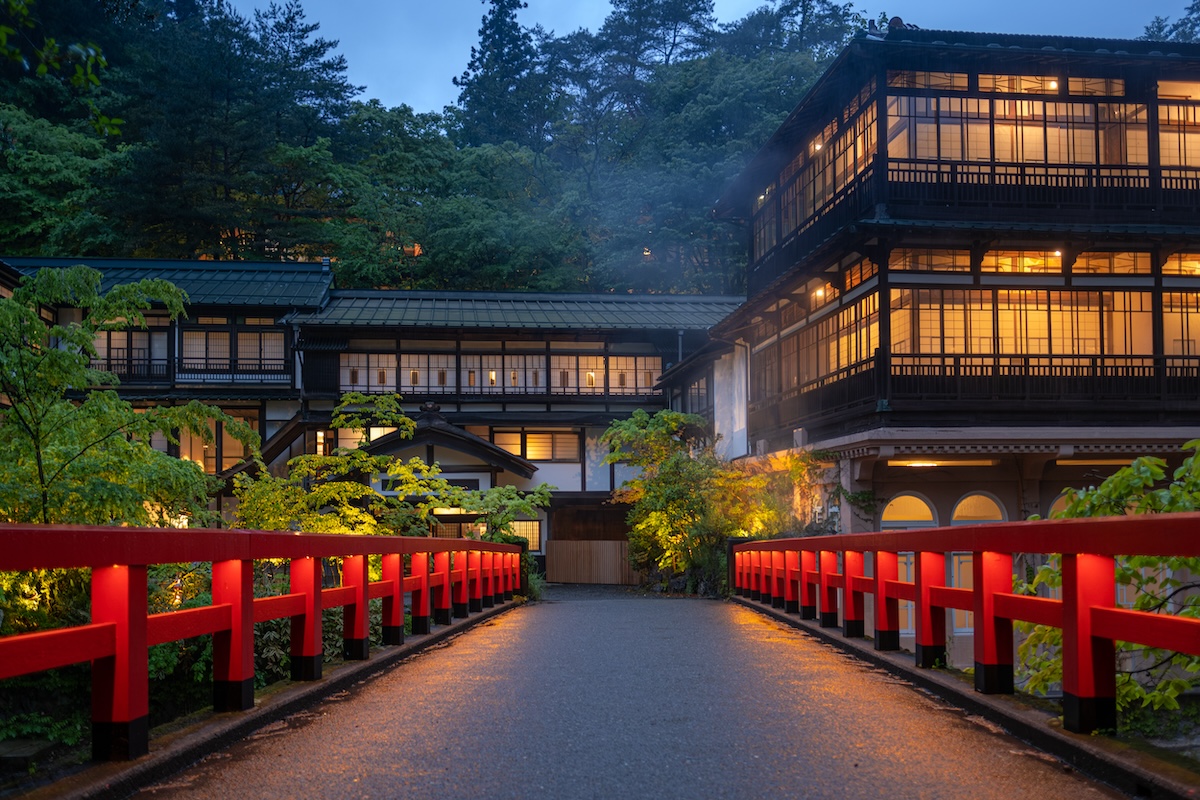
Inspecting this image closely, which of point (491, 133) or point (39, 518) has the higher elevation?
point (491, 133)

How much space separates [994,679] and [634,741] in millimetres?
2429

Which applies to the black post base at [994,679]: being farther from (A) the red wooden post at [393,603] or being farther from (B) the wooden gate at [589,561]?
(B) the wooden gate at [589,561]

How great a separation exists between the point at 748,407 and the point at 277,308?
751 inches

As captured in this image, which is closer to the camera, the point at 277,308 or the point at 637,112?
the point at 277,308

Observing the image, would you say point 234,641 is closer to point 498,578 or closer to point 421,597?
point 421,597

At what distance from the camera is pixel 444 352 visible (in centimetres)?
4266

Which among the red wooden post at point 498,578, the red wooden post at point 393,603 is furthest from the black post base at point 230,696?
the red wooden post at point 498,578

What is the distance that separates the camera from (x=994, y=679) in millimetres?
7121

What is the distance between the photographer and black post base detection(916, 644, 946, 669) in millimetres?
8531

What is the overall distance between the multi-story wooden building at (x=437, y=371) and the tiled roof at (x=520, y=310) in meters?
0.11

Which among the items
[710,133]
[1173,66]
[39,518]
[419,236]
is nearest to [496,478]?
[419,236]

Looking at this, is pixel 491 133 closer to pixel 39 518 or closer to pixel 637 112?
pixel 637 112

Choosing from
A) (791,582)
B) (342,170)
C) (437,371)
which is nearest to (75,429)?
(791,582)

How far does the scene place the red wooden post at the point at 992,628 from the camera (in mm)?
7000
